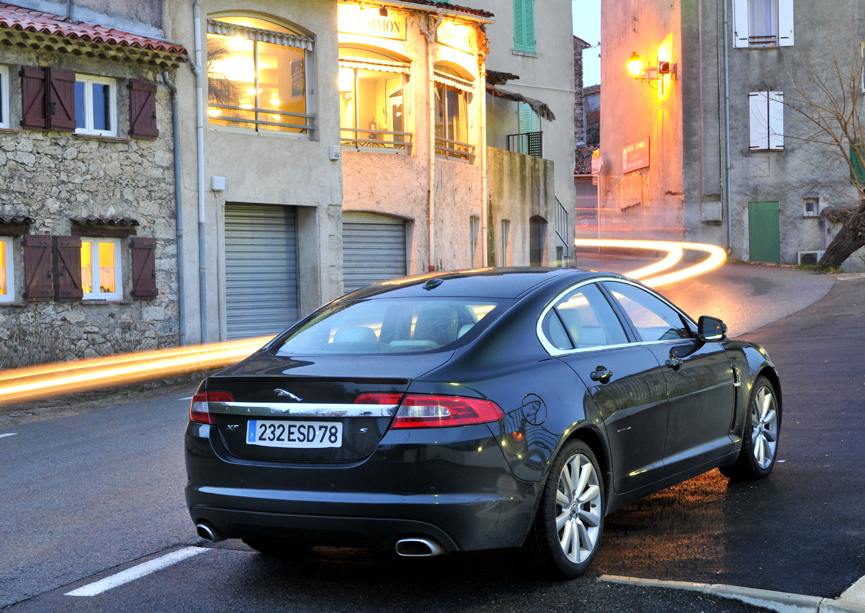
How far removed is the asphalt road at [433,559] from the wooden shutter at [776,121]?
93.5ft

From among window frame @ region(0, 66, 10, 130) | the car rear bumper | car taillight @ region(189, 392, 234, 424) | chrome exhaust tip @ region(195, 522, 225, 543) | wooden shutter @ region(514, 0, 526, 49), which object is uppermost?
wooden shutter @ region(514, 0, 526, 49)

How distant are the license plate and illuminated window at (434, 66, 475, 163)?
19.6 meters

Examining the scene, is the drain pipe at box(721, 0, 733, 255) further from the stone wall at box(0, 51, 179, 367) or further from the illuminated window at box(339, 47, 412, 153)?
the stone wall at box(0, 51, 179, 367)

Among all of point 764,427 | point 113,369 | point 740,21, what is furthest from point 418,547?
point 740,21

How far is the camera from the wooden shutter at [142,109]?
17672 millimetres

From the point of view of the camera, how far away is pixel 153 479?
730 centimetres

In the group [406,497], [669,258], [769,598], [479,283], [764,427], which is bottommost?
[769,598]

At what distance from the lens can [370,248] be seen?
886 inches

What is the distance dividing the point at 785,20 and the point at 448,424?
113ft

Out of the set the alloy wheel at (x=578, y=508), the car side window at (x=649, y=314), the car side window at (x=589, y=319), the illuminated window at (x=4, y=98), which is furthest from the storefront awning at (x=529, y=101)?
the alloy wheel at (x=578, y=508)

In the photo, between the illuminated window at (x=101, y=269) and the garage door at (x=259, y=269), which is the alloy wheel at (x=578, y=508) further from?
the garage door at (x=259, y=269)

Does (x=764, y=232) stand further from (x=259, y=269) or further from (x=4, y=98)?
(x=4, y=98)

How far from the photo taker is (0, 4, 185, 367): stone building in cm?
1639

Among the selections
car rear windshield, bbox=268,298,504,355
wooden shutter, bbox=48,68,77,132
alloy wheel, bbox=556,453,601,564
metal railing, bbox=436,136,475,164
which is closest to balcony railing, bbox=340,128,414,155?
metal railing, bbox=436,136,475,164
